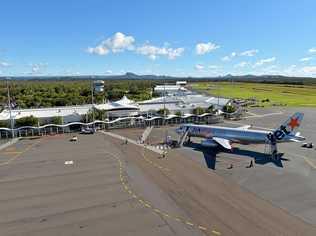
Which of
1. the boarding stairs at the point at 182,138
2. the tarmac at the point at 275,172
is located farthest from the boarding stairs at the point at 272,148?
the boarding stairs at the point at 182,138

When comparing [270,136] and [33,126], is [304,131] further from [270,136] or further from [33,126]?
[33,126]

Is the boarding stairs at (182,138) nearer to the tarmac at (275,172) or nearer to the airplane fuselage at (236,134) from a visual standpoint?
the airplane fuselage at (236,134)

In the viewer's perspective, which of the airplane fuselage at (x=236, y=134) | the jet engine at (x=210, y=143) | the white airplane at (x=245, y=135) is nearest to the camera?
the white airplane at (x=245, y=135)

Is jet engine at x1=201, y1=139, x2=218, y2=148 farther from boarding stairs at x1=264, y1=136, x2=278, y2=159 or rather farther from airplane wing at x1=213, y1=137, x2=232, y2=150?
boarding stairs at x1=264, y1=136, x2=278, y2=159

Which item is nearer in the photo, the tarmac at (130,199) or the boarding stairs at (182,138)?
the tarmac at (130,199)

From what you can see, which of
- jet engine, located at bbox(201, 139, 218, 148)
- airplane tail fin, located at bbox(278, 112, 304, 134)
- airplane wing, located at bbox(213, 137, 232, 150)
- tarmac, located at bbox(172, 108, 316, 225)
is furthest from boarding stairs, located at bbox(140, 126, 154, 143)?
airplane tail fin, located at bbox(278, 112, 304, 134)

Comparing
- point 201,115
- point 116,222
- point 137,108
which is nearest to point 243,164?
point 116,222
